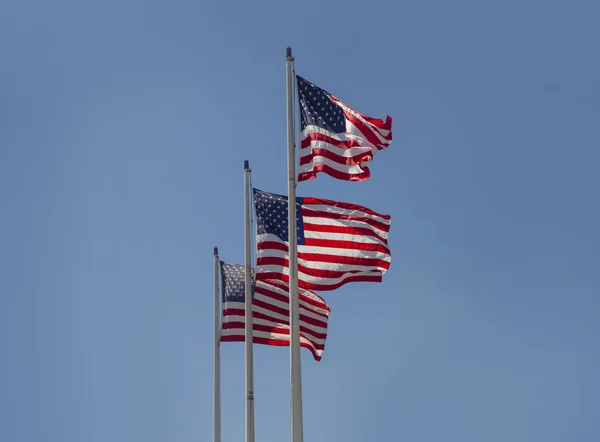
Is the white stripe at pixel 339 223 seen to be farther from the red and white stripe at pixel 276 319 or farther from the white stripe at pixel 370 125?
the red and white stripe at pixel 276 319

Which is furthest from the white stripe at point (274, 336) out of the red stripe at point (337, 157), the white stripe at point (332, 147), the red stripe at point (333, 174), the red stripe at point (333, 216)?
the white stripe at point (332, 147)

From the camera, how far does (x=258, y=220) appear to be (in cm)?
3041

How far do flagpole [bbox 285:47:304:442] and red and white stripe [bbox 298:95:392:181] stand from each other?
386 millimetres

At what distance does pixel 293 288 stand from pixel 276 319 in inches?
308

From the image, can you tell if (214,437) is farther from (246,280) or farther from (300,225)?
(300,225)

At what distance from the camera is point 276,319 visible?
3328 centimetres

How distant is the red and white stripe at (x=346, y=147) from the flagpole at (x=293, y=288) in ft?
1.27

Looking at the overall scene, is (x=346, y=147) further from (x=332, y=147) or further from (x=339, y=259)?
(x=339, y=259)

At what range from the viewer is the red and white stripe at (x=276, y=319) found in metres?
31.9

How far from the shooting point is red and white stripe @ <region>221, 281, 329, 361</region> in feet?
105

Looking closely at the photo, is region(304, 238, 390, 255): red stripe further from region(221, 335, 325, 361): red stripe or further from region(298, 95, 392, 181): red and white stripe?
region(221, 335, 325, 361): red stripe

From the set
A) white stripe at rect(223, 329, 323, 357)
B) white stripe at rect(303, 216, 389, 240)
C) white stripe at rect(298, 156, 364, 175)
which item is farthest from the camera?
white stripe at rect(223, 329, 323, 357)

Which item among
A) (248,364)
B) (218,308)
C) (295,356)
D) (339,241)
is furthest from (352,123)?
(218,308)

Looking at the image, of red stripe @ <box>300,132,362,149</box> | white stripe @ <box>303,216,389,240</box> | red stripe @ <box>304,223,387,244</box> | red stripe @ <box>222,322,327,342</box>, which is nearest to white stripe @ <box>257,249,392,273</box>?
red stripe @ <box>304,223,387,244</box>
